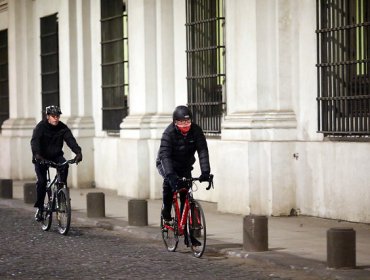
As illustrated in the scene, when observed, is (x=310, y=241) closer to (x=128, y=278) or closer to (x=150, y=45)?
(x=128, y=278)

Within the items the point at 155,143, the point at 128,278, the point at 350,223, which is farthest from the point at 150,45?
the point at 128,278

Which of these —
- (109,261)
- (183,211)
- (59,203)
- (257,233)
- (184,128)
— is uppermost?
(184,128)

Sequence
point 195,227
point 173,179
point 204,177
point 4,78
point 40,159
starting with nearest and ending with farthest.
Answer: point 204,177, point 173,179, point 195,227, point 40,159, point 4,78

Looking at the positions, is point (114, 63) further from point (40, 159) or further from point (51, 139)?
point (40, 159)

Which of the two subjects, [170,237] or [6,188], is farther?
[6,188]

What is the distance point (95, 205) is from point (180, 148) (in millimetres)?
4439

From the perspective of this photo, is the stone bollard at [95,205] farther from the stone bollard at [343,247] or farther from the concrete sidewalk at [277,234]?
the stone bollard at [343,247]

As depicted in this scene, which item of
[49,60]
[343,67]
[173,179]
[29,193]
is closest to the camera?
[173,179]

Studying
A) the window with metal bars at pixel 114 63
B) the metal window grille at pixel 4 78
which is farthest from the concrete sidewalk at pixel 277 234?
the metal window grille at pixel 4 78

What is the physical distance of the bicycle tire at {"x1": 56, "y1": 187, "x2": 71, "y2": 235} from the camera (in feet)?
43.9

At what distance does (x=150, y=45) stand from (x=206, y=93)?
1799 millimetres

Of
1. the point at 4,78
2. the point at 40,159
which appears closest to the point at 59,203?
the point at 40,159

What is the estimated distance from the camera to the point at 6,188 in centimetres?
1961

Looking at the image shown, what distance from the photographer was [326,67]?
14633 mm
